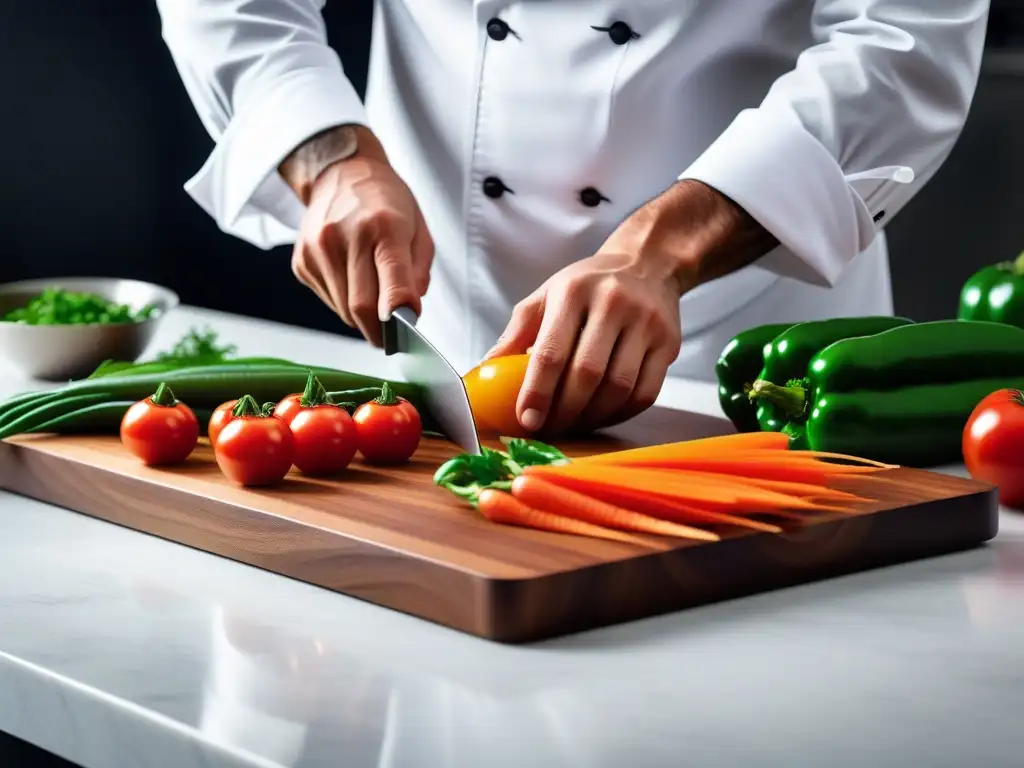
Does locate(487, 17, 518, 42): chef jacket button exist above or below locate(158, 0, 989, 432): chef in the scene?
above

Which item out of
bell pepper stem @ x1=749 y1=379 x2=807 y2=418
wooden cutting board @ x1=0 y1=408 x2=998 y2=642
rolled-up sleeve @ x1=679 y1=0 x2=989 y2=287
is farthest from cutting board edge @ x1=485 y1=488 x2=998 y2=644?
rolled-up sleeve @ x1=679 y1=0 x2=989 y2=287

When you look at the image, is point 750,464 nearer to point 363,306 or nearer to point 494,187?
point 363,306

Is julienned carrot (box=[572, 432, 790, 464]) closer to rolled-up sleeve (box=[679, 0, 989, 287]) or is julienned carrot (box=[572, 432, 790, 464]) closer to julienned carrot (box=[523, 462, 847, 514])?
julienned carrot (box=[523, 462, 847, 514])

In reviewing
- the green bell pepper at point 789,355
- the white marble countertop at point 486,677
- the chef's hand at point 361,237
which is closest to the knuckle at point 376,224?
the chef's hand at point 361,237

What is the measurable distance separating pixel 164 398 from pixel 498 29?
758mm

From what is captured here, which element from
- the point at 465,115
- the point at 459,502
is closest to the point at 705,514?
the point at 459,502

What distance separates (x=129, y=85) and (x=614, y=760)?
3050 millimetres

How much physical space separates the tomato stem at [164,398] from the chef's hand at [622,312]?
32 centimetres

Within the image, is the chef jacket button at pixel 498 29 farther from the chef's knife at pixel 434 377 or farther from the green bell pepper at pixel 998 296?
the green bell pepper at pixel 998 296

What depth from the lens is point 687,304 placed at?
1998mm

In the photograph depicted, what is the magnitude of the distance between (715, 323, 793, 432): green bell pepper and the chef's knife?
0.32 m

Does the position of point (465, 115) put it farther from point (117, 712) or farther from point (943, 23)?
point (117, 712)

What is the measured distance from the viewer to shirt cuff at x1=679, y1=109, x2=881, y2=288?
1.58 meters

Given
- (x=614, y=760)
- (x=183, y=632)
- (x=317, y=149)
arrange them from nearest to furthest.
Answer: (x=614, y=760) → (x=183, y=632) → (x=317, y=149)
